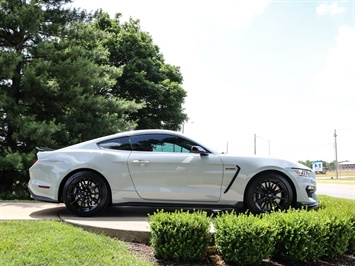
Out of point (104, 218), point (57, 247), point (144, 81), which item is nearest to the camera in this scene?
point (57, 247)

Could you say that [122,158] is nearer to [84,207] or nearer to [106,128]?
[84,207]

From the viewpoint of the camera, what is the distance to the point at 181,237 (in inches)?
142

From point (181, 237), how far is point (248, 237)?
712 mm

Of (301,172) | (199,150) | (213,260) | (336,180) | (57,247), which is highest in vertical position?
(199,150)

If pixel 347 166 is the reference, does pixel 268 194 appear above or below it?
below

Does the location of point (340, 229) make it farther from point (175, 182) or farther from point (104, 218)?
point (104, 218)

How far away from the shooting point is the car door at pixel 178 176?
16.3ft

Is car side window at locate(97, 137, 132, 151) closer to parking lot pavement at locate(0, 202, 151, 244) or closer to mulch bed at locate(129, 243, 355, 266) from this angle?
parking lot pavement at locate(0, 202, 151, 244)

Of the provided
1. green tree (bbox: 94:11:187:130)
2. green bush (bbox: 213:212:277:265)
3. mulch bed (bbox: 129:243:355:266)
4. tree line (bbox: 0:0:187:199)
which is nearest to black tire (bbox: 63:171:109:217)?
mulch bed (bbox: 129:243:355:266)

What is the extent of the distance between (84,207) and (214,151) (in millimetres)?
2128

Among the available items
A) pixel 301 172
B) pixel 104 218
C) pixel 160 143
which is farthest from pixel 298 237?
pixel 104 218

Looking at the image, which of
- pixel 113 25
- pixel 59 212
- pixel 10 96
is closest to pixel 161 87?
pixel 113 25

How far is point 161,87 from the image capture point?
2423 centimetres

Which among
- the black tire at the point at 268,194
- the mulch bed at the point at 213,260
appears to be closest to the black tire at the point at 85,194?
the mulch bed at the point at 213,260
